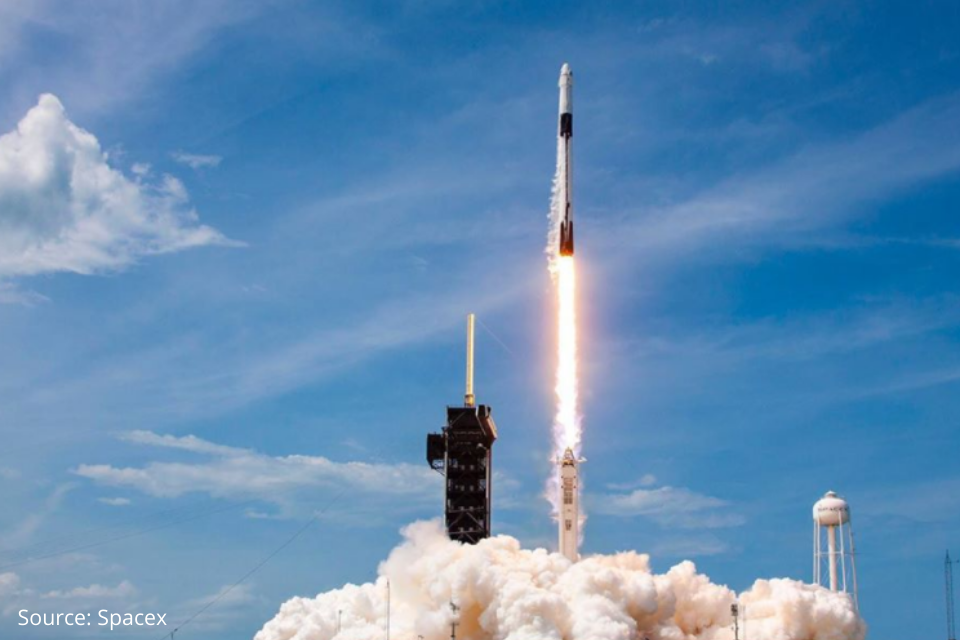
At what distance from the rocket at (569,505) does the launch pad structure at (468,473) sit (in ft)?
40.3

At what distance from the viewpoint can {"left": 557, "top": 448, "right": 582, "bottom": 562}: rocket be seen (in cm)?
9131

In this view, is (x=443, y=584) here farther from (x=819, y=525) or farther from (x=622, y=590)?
(x=819, y=525)

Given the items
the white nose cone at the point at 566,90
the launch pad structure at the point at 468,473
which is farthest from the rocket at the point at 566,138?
the launch pad structure at the point at 468,473

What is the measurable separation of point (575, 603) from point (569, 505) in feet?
28.3

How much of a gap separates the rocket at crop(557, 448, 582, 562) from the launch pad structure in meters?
12.3

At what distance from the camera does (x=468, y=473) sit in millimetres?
103750

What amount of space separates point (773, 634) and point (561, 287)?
85.4 ft

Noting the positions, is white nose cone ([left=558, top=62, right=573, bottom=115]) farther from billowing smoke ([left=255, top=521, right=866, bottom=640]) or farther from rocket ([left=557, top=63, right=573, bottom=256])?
billowing smoke ([left=255, top=521, right=866, bottom=640])

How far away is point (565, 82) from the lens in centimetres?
9138

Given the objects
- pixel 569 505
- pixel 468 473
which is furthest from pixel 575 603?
pixel 468 473

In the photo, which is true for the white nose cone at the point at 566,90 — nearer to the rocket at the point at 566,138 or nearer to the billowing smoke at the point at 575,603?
the rocket at the point at 566,138

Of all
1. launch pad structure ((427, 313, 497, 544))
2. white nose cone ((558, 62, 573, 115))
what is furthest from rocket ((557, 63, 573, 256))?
launch pad structure ((427, 313, 497, 544))

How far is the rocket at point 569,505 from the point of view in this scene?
9131 centimetres

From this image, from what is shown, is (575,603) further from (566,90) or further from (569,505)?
(566,90)
